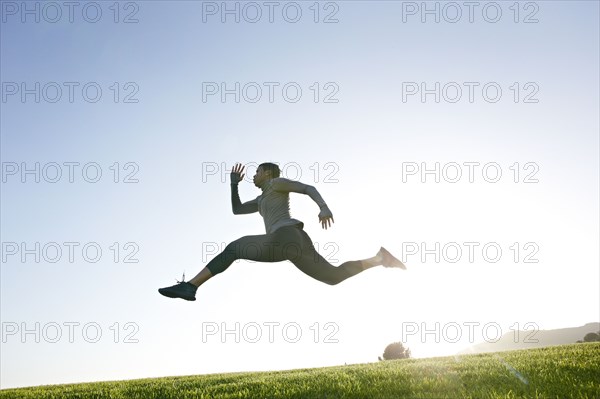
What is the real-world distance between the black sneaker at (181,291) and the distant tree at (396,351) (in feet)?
140

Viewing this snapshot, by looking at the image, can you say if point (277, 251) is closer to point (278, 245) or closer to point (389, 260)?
point (278, 245)

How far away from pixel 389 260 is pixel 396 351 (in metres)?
41.7

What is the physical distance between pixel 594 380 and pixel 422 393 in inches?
89.5

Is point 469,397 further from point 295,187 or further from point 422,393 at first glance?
point 295,187

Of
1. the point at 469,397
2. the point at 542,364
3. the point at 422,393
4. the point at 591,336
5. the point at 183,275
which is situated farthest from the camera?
the point at 591,336

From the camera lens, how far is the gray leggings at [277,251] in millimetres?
5891

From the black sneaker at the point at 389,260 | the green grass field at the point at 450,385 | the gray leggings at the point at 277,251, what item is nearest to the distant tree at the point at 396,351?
the green grass field at the point at 450,385

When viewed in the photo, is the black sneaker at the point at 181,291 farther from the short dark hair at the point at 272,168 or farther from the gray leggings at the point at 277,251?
the short dark hair at the point at 272,168

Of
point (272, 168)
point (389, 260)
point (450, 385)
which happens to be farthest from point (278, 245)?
point (450, 385)

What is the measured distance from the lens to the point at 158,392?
7.61m

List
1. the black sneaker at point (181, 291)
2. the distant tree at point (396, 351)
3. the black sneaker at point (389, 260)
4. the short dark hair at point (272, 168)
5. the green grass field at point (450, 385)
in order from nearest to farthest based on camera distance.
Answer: the green grass field at point (450, 385) < the black sneaker at point (181, 291) < the short dark hair at point (272, 168) < the black sneaker at point (389, 260) < the distant tree at point (396, 351)

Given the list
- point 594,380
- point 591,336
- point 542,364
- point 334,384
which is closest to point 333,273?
point 334,384

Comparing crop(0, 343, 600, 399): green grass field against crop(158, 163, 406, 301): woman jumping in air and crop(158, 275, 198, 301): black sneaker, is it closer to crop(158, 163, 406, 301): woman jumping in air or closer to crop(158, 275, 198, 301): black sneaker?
crop(158, 163, 406, 301): woman jumping in air

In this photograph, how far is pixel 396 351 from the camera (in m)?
45.7
